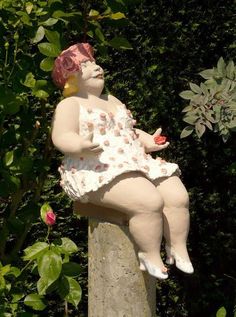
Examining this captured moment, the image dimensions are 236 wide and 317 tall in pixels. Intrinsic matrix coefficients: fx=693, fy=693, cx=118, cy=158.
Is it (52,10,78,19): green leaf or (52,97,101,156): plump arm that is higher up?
(52,10,78,19): green leaf

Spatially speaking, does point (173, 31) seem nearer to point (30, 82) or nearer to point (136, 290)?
point (30, 82)

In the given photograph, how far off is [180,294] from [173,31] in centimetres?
140

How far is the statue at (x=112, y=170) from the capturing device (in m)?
2.31

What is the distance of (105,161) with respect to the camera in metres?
2.34

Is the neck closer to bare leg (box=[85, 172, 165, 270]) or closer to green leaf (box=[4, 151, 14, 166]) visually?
bare leg (box=[85, 172, 165, 270])

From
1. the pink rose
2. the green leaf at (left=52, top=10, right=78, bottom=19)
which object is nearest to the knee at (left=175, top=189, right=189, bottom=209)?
the pink rose

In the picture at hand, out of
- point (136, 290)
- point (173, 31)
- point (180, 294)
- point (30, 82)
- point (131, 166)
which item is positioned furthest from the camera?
point (180, 294)

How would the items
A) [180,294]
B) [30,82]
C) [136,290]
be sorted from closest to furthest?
[136,290] → [30,82] → [180,294]

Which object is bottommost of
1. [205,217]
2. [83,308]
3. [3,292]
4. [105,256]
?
[83,308]

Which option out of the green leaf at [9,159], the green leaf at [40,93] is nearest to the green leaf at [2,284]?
the green leaf at [9,159]

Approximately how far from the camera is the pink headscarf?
247 cm

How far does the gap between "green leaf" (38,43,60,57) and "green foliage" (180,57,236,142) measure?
0.59 metres

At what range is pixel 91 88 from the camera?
2.51 metres

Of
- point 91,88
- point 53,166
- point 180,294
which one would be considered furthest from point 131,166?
point 180,294
